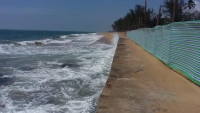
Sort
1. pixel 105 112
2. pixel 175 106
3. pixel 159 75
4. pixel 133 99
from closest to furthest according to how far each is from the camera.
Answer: pixel 105 112 < pixel 175 106 < pixel 133 99 < pixel 159 75

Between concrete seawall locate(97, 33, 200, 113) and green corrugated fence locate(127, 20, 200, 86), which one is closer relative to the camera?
concrete seawall locate(97, 33, 200, 113)

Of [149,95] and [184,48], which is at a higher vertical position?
[184,48]

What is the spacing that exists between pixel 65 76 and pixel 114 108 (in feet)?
16.0

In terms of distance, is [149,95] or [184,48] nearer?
[149,95]

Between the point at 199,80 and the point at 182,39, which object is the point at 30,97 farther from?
the point at 182,39

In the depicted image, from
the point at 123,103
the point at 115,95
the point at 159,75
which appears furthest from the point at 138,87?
the point at 159,75

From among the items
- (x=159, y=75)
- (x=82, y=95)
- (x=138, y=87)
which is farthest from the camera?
(x=159, y=75)

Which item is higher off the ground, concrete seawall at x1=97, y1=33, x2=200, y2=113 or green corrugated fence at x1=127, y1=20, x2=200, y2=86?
green corrugated fence at x1=127, y1=20, x2=200, y2=86

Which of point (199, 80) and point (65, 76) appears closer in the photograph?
point (199, 80)

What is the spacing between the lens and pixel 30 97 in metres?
6.38

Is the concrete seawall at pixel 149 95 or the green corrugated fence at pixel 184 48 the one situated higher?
the green corrugated fence at pixel 184 48

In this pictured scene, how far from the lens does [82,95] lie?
254 inches

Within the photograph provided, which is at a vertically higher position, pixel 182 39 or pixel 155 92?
pixel 182 39

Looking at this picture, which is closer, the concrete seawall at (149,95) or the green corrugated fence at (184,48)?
the concrete seawall at (149,95)
